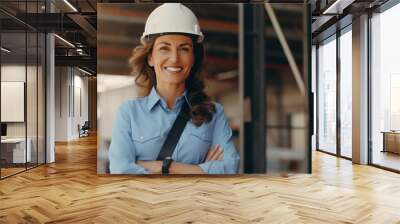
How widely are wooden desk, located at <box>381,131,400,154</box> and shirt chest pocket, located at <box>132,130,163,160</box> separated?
4.31m

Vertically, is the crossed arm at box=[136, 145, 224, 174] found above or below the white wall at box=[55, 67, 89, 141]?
below

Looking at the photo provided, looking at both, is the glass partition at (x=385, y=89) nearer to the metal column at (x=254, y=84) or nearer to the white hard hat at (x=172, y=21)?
the metal column at (x=254, y=84)

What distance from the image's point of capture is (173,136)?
589 cm

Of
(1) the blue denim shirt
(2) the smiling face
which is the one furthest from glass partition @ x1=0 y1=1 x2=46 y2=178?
(2) the smiling face

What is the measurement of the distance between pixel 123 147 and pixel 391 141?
4.92 metres

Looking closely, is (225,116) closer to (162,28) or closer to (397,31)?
(162,28)

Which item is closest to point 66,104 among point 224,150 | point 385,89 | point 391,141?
point 224,150

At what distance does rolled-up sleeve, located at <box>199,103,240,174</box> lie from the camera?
19.5 feet

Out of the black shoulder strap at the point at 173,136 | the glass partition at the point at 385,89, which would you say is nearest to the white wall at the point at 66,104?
the black shoulder strap at the point at 173,136

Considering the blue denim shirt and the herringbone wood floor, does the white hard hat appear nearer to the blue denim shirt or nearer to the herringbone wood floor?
the blue denim shirt

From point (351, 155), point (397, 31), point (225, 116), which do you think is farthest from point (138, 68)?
point (351, 155)

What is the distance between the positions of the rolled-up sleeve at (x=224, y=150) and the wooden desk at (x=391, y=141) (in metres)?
3.17

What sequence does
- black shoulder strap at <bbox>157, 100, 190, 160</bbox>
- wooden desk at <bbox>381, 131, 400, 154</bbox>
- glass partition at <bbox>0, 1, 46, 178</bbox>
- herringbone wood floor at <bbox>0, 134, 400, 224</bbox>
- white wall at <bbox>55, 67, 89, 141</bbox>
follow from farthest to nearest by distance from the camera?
white wall at <bbox>55, 67, 89, 141</bbox> → wooden desk at <bbox>381, 131, 400, 154</bbox> → glass partition at <bbox>0, 1, 46, 178</bbox> → black shoulder strap at <bbox>157, 100, 190, 160</bbox> → herringbone wood floor at <bbox>0, 134, 400, 224</bbox>

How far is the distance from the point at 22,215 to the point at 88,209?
2.15 ft
